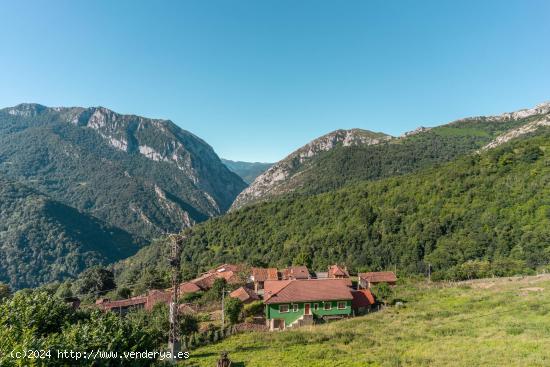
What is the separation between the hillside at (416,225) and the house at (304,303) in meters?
34.3

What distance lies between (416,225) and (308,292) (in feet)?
201

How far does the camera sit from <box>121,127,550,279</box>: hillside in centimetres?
7256

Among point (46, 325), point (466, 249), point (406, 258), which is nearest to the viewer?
point (46, 325)

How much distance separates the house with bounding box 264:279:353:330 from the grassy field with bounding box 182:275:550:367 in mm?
3466

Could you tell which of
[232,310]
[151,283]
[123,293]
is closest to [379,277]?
[232,310]

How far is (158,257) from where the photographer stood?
134 metres

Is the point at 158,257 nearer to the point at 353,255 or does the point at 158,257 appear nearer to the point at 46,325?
the point at 353,255

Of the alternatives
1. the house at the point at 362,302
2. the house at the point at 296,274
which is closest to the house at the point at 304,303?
the house at the point at 362,302

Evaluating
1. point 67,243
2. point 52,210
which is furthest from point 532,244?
point 52,210

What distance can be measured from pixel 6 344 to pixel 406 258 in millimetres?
87299

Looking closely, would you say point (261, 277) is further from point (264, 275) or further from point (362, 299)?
point (362, 299)

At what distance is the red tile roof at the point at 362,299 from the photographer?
44.4m

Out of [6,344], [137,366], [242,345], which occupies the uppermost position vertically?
[6,344]

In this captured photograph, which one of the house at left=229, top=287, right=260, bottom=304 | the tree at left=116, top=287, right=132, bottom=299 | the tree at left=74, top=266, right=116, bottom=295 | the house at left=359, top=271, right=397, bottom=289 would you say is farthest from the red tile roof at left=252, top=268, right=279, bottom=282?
the tree at left=74, top=266, right=116, bottom=295
